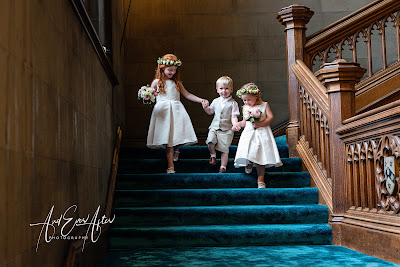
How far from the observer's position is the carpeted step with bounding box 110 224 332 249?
492 cm

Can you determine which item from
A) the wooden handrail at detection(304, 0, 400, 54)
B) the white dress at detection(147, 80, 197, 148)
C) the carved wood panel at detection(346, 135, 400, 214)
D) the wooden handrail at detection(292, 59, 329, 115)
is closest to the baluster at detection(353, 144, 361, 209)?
the carved wood panel at detection(346, 135, 400, 214)

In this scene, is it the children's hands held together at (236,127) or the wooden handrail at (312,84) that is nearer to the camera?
the wooden handrail at (312,84)

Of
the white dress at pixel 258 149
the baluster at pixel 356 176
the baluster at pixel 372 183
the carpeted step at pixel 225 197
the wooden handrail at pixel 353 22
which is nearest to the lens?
the baluster at pixel 372 183

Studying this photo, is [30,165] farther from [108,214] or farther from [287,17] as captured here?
[287,17]

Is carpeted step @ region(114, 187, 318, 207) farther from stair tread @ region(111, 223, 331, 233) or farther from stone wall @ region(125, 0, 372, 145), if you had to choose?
stone wall @ region(125, 0, 372, 145)

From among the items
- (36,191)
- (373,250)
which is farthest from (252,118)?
(36,191)

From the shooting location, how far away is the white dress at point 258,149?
5.75 metres

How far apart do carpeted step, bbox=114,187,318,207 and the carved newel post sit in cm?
65

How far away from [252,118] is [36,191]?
150 inches

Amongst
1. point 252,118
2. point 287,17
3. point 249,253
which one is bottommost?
point 249,253

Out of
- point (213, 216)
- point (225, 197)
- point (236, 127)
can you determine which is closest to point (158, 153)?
point (236, 127)

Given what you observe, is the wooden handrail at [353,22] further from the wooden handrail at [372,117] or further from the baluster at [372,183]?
the baluster at [372,183]

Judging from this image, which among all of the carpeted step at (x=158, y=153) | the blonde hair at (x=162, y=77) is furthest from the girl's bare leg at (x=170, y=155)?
the blonde hair at (x=162, y=77)

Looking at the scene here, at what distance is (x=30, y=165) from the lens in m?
2.23
